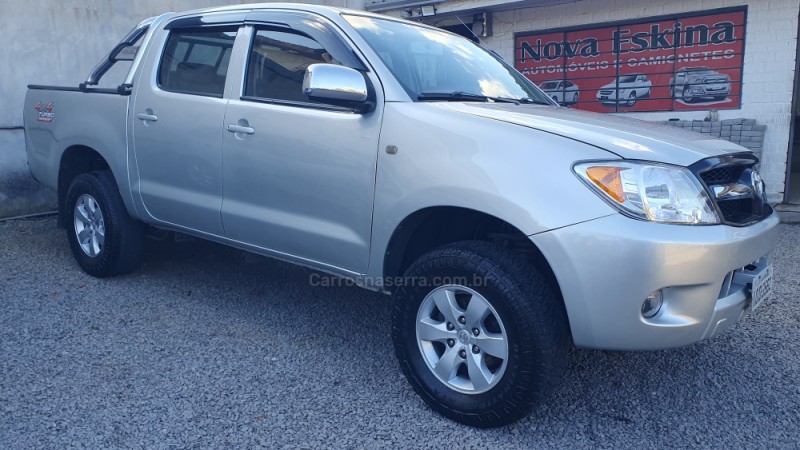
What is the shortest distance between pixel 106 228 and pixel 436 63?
8.81ft

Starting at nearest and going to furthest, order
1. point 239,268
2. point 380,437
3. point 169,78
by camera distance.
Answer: point 380,437
point 169,78
point 239,268

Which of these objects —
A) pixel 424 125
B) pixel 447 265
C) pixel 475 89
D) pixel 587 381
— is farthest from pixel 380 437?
pixel 475 89

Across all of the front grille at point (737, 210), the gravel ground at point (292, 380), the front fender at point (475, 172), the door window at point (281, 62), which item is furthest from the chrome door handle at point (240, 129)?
the front grille at point (737, 210)

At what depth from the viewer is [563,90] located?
30.0 feet

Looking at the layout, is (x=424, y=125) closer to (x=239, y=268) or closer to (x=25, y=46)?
(x=239, y=268)

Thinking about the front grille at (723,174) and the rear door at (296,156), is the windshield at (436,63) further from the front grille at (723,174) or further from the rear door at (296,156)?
the front grille at (723,174)

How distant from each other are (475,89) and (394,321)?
138 centimetres

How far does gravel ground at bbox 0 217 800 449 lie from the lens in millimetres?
2760

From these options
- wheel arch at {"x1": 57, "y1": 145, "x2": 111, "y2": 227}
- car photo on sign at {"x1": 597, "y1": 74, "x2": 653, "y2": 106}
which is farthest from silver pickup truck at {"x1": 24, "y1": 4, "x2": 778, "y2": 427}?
car photo on sign at {"x1": 597, "y1": 74, "x2": 653, "y2": 106}

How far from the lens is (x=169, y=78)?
424 centimetres

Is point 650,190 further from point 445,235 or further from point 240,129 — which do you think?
point 240,129

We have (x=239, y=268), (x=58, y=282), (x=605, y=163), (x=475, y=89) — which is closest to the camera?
(x=605, y=163)

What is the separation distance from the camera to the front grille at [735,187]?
261 centimetres

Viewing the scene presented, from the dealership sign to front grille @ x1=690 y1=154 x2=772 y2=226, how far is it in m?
5.49
